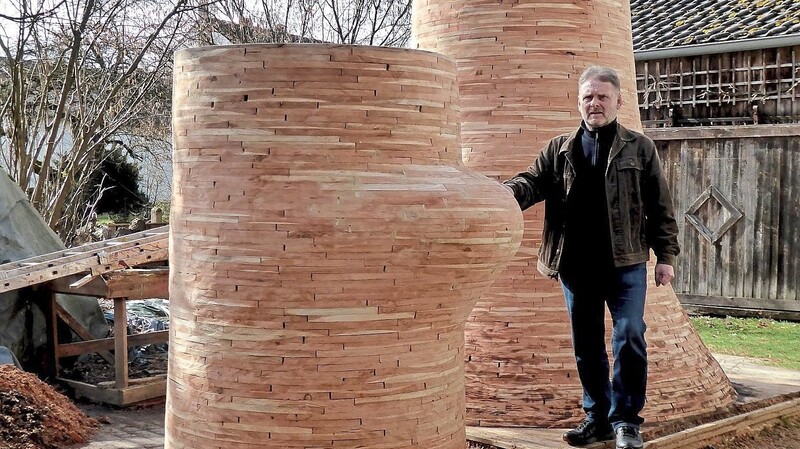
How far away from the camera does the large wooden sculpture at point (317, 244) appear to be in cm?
380

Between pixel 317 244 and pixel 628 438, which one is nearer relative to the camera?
pixel 317 244

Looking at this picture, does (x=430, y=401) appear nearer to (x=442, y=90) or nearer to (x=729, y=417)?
(x=442, y=90)

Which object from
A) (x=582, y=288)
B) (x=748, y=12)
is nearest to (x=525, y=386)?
(x=582, y=288)

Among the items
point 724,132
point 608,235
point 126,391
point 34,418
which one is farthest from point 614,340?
point 724,132

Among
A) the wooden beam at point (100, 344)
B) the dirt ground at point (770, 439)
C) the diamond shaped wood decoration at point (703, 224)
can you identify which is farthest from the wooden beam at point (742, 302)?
the wooden beam at point (100, 344)

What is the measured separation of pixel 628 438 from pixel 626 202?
1.23 m

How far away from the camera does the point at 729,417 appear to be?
19.7 feet

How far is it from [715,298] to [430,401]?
33.2 feet

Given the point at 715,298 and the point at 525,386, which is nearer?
the point at 525,386

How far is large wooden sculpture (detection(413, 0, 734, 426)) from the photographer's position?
227 inches

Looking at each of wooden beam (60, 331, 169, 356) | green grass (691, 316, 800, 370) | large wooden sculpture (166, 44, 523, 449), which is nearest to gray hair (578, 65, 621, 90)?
large wooden sculpture (166, 44, 523, 449)

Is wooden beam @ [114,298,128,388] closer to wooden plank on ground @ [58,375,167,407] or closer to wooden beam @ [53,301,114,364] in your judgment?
wooden plank on ground @ [58,375,167,407]

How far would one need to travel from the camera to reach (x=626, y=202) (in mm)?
4742

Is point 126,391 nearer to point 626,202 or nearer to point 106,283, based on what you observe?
point 106,283
